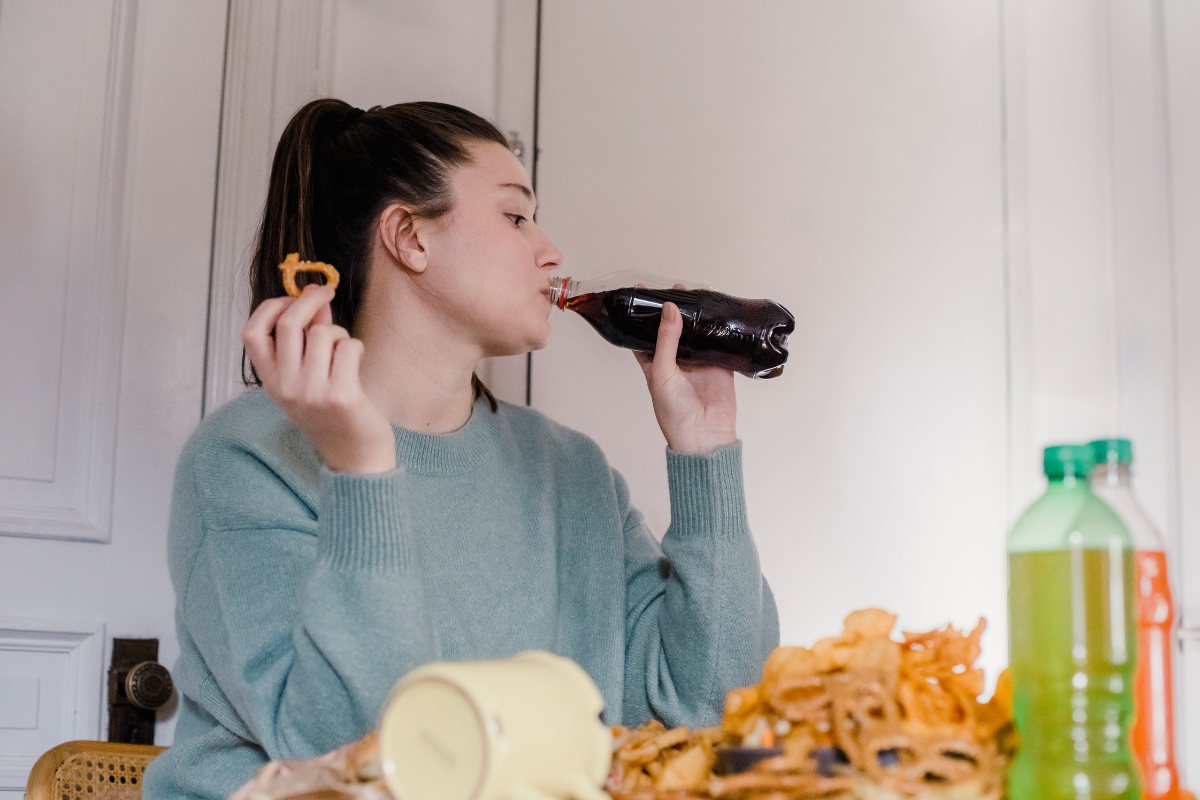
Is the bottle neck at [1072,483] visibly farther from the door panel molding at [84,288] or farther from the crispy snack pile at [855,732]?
the door panel molding at [84,288]

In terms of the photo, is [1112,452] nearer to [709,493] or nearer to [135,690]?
[709,493]

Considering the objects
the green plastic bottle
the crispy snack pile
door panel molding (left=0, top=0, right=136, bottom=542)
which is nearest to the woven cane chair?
door panel molding (left=0, top=0, right=136, bottom=542)

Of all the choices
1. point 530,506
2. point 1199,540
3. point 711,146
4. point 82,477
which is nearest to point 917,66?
point 711,146

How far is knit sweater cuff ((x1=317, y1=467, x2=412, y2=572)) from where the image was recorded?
0.80 m

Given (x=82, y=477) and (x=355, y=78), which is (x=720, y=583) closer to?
(x=82, y=477)

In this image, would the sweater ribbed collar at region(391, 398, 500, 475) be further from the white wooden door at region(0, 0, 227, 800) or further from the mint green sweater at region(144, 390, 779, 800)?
the white wooden door at region(0, 0, 227, 800)

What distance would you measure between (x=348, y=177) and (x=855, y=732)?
3.10 ft

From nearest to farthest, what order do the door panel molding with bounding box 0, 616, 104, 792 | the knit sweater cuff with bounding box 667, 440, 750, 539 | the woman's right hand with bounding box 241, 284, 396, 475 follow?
the woman's right hand with bounding box 241, 284, 396, 475 → the knit sweater cuff with bounding box 667, 440, 750, 539 → the door panel molding with bounding box 0, 616, 104, 792

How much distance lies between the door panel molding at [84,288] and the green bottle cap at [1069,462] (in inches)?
52.8

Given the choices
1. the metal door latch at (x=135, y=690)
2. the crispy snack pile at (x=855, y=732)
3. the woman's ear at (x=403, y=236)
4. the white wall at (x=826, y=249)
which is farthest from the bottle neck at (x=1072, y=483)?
the metal door latch at (x=135, y=690)

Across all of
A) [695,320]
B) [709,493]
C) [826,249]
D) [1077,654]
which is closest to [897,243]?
[826,249]

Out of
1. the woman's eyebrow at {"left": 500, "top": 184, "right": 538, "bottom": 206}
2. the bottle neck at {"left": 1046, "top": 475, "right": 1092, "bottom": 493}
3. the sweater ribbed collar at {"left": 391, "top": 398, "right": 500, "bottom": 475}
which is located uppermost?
the woman's eyebrow at {"left": 500, "top": 184, "right": 538, "bottom": 206}

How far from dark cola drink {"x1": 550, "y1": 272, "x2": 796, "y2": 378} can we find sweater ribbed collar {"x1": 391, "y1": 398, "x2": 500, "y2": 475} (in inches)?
7.7

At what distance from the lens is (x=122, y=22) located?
158 cm
